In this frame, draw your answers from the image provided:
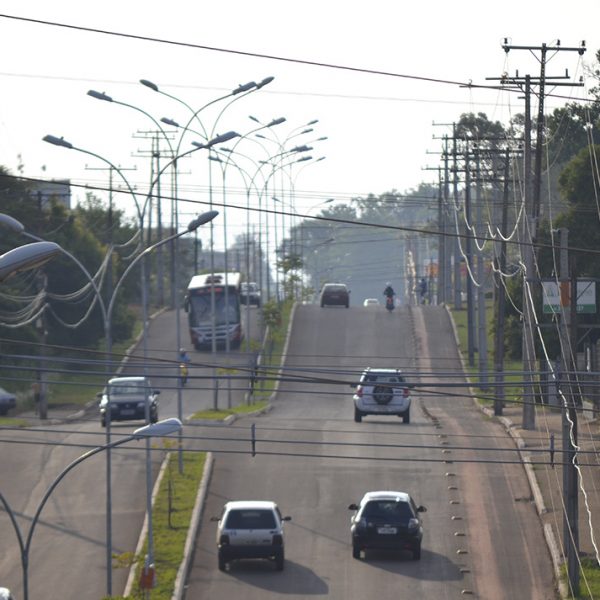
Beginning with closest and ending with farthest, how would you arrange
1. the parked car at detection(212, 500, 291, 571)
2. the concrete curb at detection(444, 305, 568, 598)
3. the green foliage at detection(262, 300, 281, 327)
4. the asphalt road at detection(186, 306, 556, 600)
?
the asphalt road at detection(186, 306, 556, 600) < the concrete curb at detection(444, 305, 568, 598) < the parked car at detection(212, 500, 291, 571) < the green foliage at detection(262, 300, 281, 327)

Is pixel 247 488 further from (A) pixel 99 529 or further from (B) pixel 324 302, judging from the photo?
(B) pixel 324 302

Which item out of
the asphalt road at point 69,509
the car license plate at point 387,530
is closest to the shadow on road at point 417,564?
the car license plate at point 387,530

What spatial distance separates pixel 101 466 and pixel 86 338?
102ft

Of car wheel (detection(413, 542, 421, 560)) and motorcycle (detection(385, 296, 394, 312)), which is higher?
motorcycle (detection(385, 296, 394, 312))

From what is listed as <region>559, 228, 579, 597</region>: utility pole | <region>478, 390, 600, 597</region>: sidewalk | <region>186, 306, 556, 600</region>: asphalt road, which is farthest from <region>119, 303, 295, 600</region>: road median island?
<region>478, 390, 600, 597</region>: sidewalk

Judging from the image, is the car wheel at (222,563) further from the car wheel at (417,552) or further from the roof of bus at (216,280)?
the roof of bus at (216,280)

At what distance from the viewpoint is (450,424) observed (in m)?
49.2

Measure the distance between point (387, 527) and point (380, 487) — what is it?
6628 millimetres

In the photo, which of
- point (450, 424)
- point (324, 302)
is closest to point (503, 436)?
point (450, 424)

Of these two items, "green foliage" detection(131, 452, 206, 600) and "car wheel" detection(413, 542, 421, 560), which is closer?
"green foliage" detection(131, 452, 206, 600)

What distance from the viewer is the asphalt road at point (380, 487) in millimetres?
30562

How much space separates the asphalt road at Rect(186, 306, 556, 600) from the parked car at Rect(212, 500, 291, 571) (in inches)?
18.5

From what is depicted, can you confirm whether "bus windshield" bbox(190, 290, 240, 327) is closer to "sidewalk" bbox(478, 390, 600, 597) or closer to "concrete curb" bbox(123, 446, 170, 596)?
"sidewalk" bbox(478, 390, 600, 597)

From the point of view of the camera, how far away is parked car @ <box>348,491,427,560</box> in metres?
32.2
